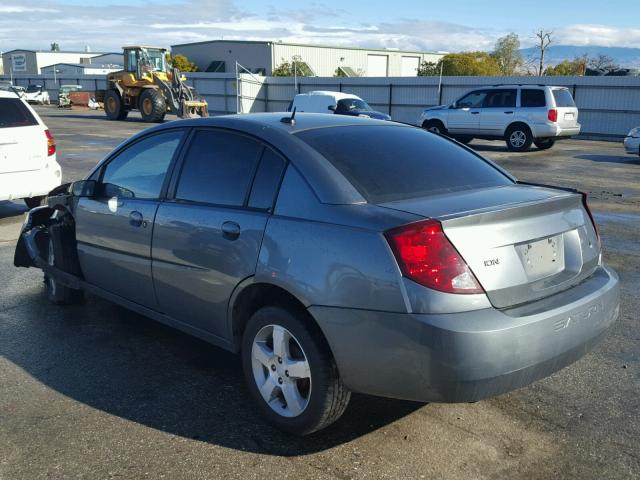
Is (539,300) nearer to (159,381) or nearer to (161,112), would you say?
(159,381)

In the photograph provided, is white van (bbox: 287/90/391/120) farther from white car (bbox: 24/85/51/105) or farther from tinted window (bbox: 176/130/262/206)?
white car (bbox: 24/85/51/105)

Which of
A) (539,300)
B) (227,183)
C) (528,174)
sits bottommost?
(528,174)

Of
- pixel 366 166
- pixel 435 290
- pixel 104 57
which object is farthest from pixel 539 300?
pixel 104 57

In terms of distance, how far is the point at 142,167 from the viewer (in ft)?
14.7

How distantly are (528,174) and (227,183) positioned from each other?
460 inches

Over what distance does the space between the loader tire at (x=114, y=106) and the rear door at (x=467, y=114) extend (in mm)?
18669

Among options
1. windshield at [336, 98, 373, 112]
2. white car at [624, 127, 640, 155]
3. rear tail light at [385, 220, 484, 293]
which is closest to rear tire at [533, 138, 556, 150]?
white car at [624, 127, 640, 155]

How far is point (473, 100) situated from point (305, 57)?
5317cm

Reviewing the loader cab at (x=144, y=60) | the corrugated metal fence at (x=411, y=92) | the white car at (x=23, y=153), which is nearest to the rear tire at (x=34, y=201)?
the white car at (x=23, y=153)

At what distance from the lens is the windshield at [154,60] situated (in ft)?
102

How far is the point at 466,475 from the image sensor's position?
3.00 metres

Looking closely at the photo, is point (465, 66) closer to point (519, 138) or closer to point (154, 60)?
point (154, 60)

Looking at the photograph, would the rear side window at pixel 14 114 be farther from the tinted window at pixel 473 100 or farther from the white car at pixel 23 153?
the tinted window at pixel 473 100

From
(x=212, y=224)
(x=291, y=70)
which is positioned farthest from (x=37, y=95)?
(x=212, y=224)
